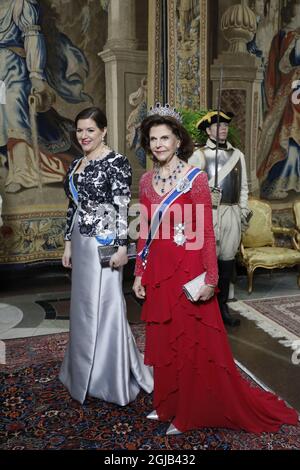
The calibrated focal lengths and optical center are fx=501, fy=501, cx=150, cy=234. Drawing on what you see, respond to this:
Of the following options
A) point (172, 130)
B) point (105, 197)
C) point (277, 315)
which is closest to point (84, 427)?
point (105, 197)

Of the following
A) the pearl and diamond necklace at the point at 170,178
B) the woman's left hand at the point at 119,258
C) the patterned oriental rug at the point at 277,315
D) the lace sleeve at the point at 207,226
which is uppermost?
the pearl and diamond necklace at the point at 170,178

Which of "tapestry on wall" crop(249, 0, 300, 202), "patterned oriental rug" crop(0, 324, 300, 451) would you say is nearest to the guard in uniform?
"patterned oriental rug" crop(0, 324, 300, 451)

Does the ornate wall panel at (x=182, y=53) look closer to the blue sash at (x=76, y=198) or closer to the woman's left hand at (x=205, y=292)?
the blue sash at (x=76, y=198)

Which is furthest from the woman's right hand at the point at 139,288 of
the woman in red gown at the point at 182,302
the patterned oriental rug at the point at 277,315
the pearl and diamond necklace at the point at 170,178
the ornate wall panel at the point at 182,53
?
the ornate wall panel at the point at 182,53

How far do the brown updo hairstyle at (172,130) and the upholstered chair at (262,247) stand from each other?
3.31 m

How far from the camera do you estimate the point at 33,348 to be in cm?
415

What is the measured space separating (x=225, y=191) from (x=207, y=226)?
7.03 ft

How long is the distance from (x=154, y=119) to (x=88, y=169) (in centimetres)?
62

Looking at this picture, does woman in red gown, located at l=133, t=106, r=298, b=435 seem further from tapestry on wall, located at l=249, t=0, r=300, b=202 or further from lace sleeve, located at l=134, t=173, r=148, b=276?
tapestry on wall, located at l=249, t=0, r=300, b=202

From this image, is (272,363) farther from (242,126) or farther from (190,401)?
(242,126)

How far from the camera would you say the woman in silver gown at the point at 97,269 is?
3018mm

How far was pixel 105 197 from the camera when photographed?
3053 millimetres

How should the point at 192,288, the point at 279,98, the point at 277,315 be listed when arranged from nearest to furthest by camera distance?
the point at 192,288
the point at 277,315
the point at 279,98

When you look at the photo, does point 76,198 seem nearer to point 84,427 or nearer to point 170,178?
point 170,178
